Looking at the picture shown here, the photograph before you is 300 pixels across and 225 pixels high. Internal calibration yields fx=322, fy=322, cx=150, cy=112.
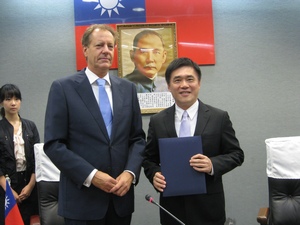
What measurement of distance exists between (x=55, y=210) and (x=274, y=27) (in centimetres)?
262

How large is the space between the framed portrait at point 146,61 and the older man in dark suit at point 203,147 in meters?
Answer: 1.36

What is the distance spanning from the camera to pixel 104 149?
1484 millimetres

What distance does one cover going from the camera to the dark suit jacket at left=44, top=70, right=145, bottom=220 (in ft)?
4.74

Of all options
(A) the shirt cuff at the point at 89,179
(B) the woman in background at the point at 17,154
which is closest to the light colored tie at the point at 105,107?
(A) the shirt cuff at the point at 89,179

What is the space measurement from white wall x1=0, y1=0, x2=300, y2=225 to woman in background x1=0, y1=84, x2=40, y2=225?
1.21 feet

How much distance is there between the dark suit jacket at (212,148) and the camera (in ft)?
5.23

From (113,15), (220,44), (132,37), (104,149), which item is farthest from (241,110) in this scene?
(104,149)

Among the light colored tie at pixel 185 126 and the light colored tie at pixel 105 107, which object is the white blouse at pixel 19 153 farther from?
the light colored tie at pixel 185 126

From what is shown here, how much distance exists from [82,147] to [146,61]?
5.80ft

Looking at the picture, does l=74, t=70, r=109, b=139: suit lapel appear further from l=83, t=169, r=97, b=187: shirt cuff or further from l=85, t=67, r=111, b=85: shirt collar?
l=83, t=169, r=97, b=187: shirt cuff

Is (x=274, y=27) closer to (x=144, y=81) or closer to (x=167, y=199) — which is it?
(x=144, y=81)

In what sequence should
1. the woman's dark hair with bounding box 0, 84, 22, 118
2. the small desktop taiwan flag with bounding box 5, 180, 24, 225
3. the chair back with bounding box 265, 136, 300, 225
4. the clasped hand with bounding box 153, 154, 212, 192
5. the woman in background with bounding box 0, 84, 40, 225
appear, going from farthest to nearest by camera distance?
the woman's dark hair with bounding box 0, 84, 22, 118, the woman in background with bounding box 0, 84, 40, 225, the chair back with bounding box 265, 136, 300, 225, the small desktop taiwan flag with bounding box 5, 180, 24, 225, the clasped hand with bounding box 153, 154, 212, 192

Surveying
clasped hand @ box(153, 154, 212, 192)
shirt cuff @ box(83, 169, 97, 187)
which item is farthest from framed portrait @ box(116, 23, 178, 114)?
shirt cuff @ box(83, 169, 97, 187)

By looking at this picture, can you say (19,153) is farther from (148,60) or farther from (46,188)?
(148,60)
